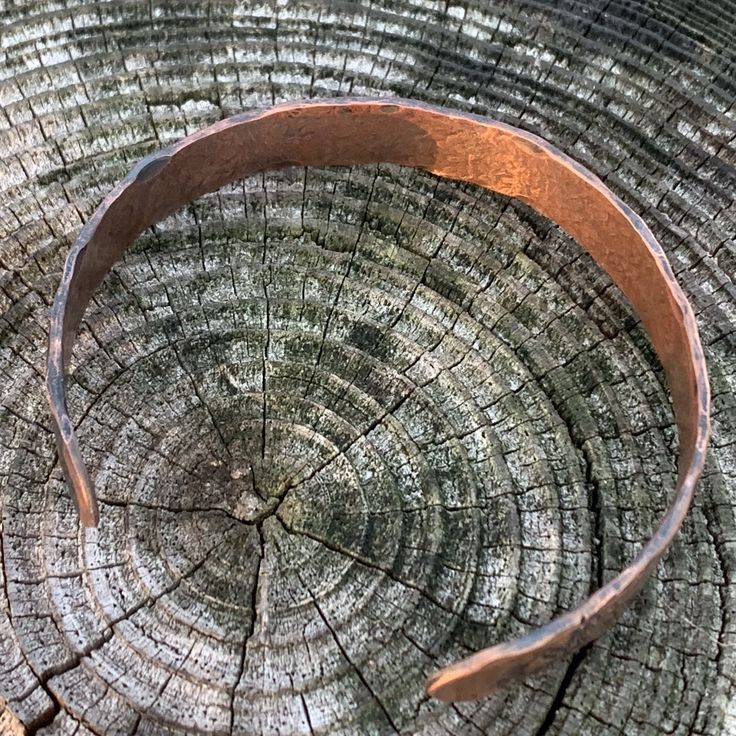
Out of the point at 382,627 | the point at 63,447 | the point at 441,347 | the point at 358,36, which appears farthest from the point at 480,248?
the point at 63,447

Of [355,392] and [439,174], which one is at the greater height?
[439,174]

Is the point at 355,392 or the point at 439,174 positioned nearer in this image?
the point at 355,392

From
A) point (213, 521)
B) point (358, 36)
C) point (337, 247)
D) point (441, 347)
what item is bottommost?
point (213, 521)

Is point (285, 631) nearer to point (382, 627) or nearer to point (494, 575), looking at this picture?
point (382, 627)
